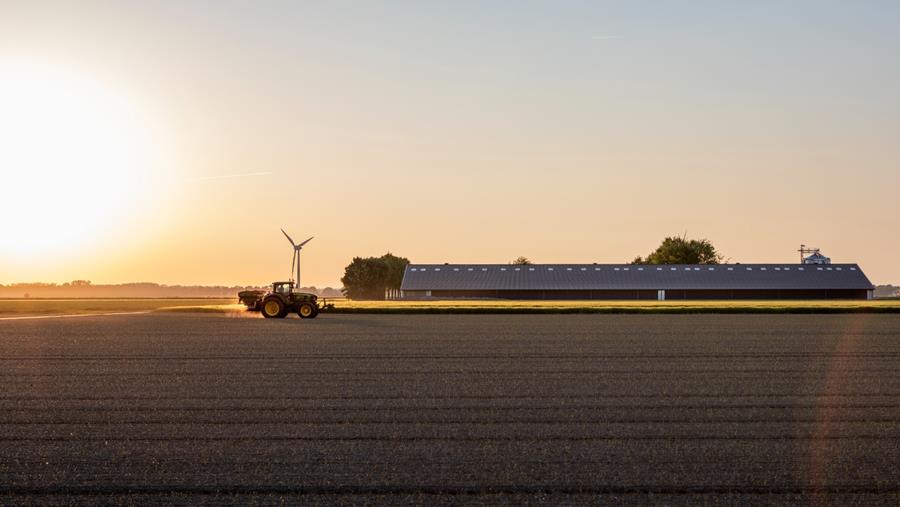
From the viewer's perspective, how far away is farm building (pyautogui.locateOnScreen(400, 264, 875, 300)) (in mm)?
104562

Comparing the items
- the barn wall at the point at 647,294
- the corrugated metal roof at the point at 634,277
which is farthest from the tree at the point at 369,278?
the barn wall at the point at 647,294

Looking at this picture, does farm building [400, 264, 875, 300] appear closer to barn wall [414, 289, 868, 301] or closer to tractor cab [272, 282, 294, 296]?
barn wall [414, 289, 868, 301]

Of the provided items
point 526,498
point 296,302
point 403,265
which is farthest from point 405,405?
point 403,265

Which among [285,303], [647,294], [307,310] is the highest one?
[647,294]

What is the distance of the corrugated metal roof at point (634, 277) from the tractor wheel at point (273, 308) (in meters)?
65.3

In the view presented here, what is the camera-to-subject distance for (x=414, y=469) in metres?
8.91

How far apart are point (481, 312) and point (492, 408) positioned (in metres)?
40.9

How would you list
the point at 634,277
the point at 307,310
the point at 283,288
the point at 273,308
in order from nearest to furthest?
the point at 273,308 → the point at 283,288 → the point at 307,310 → the point at 634,277

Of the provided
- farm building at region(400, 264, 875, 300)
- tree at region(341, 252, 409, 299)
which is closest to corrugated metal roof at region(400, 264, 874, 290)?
farm building at region(400, 264, 875, 300)

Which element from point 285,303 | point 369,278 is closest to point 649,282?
point 369,278

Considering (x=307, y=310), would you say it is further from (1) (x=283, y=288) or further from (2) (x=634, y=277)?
(2) (x=634, y=277)

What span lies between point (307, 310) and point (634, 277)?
71.9 meters

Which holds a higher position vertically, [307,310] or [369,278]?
[369,278]

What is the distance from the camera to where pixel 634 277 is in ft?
356
